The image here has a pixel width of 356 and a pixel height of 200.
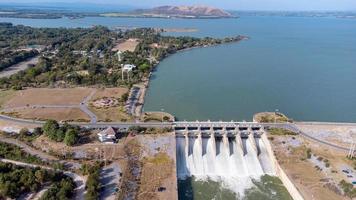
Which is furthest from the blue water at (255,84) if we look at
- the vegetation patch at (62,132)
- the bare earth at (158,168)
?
the vegetation patch at (62,132)

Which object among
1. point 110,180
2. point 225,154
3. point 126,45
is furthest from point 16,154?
point 126,45

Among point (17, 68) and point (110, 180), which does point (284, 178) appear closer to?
point (110, 180)

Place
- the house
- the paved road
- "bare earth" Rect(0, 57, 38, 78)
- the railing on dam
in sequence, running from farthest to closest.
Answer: "bare earth" Rect(0, 57, 38, 78) < the house < the railing on dam < the paved road

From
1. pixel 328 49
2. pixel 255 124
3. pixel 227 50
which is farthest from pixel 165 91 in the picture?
pixel 328 49

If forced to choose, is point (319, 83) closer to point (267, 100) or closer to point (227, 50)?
point (267, 100)

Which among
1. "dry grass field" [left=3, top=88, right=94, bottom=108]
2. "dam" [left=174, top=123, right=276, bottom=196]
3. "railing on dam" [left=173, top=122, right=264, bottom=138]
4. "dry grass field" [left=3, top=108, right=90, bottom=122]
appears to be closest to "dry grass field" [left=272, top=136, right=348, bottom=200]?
"dam" [left=174, top=123, right=276, bottom=196]

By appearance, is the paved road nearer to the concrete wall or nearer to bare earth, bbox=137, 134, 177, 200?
bare earth, bbox=137, 134, 177, 200
